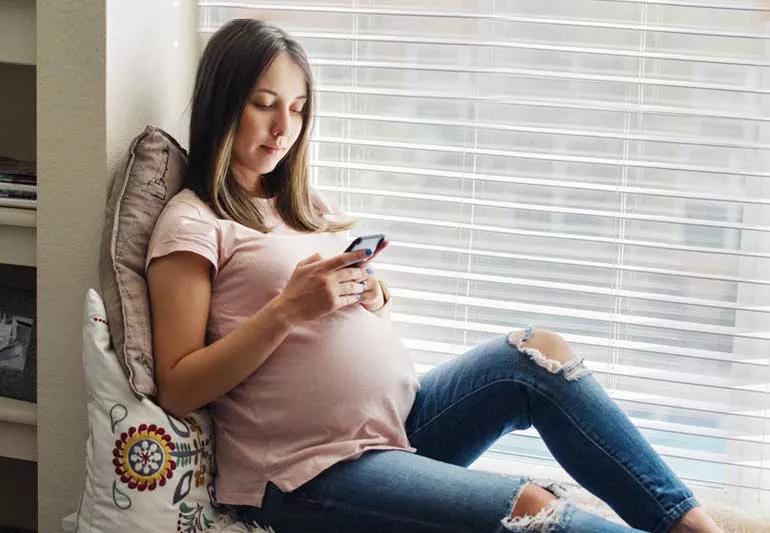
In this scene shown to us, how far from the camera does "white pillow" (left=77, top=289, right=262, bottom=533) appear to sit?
157 cm

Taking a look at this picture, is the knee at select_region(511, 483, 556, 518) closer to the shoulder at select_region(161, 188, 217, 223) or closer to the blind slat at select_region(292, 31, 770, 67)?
the shoulder at select_region(161, 188, 217, 223)

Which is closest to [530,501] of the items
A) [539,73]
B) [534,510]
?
[534,510]

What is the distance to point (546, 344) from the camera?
5.65 feet

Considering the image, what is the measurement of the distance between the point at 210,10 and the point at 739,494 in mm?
1494

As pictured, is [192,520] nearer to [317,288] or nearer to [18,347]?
[317,288]

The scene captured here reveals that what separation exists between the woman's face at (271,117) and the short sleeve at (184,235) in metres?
0.16

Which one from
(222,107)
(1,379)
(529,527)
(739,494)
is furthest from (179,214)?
(739,494)

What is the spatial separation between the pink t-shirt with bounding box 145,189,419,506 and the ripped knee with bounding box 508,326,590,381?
239 millimetres

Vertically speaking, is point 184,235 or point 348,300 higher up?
point 184,235

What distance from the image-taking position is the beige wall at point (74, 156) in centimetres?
171

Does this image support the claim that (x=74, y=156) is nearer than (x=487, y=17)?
Yes

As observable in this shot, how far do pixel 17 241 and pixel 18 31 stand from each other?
38cm

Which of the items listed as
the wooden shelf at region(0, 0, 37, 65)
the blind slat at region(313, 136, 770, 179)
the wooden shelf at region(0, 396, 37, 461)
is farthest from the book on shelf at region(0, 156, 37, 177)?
the blind slat at region(313, 136, 770, 179)

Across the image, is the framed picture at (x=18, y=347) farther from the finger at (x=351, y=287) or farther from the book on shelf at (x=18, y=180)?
the finger at (x=351, y=287)
